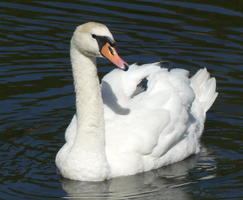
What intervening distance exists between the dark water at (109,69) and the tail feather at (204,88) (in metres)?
0.27

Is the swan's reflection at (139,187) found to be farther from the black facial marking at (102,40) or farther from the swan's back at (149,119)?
the black facial marking at (102,40)

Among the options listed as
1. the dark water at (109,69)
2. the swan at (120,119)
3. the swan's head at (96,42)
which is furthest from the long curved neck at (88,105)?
the dark water at (109,69)

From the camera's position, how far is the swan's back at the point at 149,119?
1155cm

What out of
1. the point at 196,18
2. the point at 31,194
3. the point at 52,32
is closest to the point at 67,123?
the point at 31,194

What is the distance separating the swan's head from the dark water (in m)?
1.61

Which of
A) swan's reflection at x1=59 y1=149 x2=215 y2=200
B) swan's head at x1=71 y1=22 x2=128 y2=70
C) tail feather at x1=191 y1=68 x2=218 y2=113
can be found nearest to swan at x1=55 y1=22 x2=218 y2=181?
swan's head at x1=71 y1=22 x2=128 y2=70

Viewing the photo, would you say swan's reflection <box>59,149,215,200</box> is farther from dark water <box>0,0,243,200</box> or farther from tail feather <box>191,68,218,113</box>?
tail feather <box>191,68,218,113</box>

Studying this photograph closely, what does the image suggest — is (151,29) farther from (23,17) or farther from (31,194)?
(31,194)

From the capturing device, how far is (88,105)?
11.3 meters

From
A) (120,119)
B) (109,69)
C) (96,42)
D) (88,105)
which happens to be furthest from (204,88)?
(96,42)

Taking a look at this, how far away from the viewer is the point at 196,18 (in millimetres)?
17062

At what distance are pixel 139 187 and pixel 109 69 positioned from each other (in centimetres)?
421

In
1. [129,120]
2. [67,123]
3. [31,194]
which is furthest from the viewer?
[67,123]

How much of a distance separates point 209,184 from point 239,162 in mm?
871
